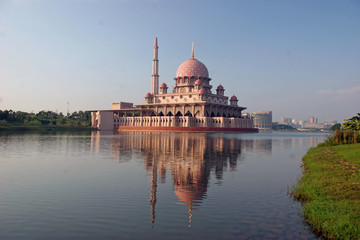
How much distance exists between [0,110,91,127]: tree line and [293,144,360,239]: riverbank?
93775 mm

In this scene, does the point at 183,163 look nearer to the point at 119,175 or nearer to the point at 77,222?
the point at 119,175

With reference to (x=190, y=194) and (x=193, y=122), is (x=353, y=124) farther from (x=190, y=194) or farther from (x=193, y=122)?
(x=193, y=122)

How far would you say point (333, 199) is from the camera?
410 inches

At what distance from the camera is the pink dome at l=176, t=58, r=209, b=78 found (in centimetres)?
10469

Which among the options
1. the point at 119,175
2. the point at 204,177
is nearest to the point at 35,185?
the point at 119,175

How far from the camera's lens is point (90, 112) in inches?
5138

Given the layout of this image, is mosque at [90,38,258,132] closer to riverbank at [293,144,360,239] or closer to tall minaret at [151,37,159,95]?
tall minaret at [151,37,159,95]

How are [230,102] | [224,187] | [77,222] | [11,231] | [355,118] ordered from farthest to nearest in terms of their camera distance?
[230,102] < [355,118] < [224,187] < [77,222] < [11,231]

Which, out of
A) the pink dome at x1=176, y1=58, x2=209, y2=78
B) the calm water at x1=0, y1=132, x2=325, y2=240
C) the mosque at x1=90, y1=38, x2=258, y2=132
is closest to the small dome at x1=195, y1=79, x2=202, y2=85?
the mosque at x1=90, y1=38, x2=258, y2=132

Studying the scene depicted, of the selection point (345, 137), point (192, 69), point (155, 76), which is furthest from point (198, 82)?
point (345, 137)

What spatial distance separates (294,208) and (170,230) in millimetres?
4629

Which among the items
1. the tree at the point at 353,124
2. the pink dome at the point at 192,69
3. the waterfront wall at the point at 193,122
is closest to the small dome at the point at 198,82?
the pink dome at the point at 192,69

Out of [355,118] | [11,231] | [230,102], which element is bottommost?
[11,231]

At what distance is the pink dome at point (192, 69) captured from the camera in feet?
343
